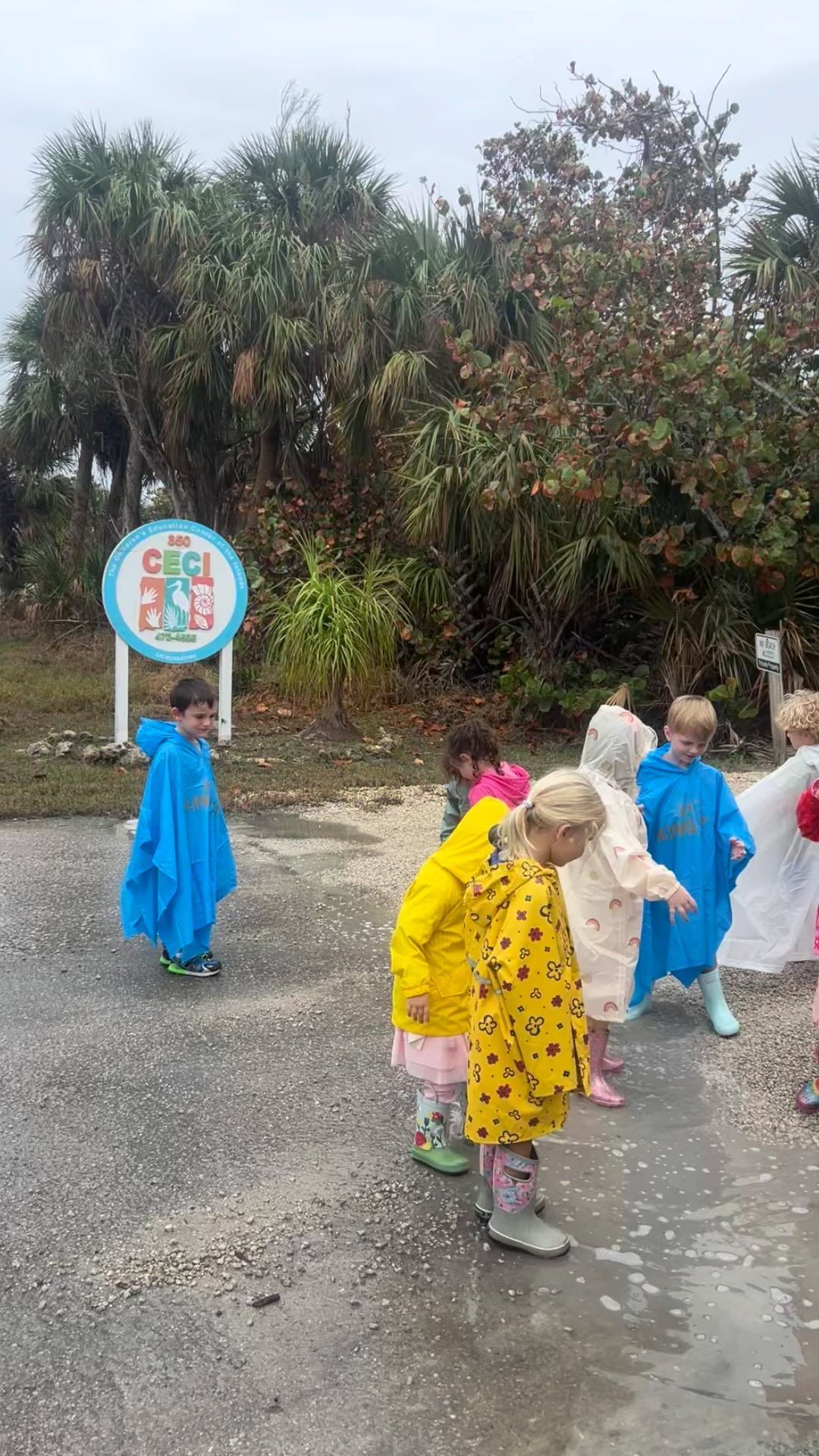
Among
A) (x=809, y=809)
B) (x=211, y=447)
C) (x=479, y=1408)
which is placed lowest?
(x=479, y=1408)

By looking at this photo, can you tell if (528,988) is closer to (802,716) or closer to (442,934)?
(442,934)

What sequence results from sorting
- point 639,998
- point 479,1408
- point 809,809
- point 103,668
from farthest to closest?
point 103,668
point 639,998
point 809,809
point 479,1408

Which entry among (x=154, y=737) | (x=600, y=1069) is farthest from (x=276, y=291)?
(x=600, y=1069)

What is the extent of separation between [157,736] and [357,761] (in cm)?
494

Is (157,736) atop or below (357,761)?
atop

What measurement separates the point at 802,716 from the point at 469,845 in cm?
179

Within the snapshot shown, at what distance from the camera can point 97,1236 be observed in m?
2.94

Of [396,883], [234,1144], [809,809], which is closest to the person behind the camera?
[234,1144]

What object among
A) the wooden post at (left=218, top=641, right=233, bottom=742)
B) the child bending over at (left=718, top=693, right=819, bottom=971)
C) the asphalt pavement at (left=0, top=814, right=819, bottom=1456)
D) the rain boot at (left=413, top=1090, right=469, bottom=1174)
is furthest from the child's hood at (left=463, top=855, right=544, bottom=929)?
the wooden post at (left=218, top=641, right=233, bottom=742)

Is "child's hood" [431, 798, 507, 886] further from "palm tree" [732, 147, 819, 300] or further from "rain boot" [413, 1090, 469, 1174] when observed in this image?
"palm tree" [732, 147, 819, 300]

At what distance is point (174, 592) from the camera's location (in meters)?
8.84

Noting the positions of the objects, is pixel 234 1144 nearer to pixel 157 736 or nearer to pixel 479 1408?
pixel 479 1408

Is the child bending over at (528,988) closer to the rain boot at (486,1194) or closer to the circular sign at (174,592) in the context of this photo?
the rain boot at (486,1194)

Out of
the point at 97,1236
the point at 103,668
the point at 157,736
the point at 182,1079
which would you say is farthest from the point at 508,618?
the point at 97,1236
